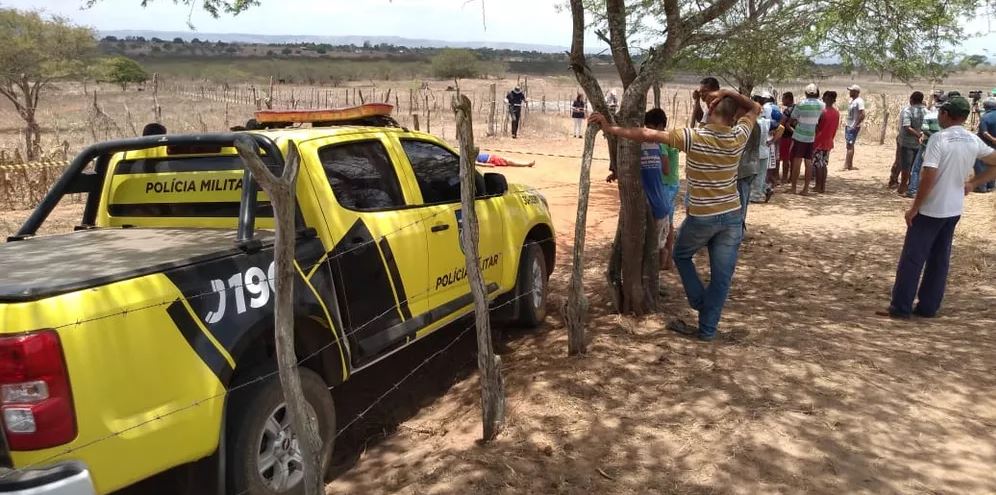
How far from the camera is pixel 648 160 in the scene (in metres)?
5.76

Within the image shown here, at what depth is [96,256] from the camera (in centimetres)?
296

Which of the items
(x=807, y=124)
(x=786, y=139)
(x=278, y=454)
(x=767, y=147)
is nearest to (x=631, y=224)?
(x=278, y=454)

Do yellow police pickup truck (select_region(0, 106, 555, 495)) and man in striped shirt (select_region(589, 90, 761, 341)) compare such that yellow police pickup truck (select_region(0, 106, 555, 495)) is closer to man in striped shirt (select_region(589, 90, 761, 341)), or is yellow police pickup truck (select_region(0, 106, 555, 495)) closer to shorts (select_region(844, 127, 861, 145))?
man in striped shirt (select_region(589, 90, 761, 341))

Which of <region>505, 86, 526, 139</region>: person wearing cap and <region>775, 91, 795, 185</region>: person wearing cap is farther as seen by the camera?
<region>505, 86, 526, 139</region>: person wearing cap

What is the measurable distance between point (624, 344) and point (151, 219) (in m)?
3.19

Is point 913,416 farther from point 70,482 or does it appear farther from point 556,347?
point 70,482

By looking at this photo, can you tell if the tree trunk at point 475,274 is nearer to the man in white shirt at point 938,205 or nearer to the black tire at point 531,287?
the black tire at point 531,287

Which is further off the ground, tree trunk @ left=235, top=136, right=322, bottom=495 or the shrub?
the shrub

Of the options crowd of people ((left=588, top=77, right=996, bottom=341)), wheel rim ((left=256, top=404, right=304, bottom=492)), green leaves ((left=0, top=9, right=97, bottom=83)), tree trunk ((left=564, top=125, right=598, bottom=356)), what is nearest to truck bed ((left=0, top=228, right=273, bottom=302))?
wheel rim ((left=256, top=404, right=304, bottom=492))

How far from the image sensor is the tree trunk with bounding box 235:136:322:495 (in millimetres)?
2076

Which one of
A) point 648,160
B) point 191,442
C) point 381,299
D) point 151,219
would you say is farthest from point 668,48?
point 191,442

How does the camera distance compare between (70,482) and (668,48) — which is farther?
(668,48)

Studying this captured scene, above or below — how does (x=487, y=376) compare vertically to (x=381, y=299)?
below

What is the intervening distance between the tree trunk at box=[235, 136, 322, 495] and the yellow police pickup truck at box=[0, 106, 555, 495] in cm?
43
